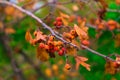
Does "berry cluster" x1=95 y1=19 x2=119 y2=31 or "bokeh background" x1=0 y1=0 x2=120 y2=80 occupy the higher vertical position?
"berry cluster" x1=95 y1=19 x2=119 y2=31

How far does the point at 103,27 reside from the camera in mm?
2996

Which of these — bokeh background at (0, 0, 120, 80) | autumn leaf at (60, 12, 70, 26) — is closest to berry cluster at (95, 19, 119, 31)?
bokeh background at (0, 0, 120, 80)

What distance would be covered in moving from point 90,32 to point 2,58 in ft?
4.71

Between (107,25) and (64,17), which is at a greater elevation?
(64,17)

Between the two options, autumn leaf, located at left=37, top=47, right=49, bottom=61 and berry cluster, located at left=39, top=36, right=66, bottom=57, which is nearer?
berry cluster, located at left=39, top=36, right=66, bottom=57

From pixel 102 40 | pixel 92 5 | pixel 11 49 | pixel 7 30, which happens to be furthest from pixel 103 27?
pixel 11 49

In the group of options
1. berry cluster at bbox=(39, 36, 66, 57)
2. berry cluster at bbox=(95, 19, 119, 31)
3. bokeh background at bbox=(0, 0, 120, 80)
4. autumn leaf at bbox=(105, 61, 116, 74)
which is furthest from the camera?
bokeh background at bbox=(0, 0, 120, 80)

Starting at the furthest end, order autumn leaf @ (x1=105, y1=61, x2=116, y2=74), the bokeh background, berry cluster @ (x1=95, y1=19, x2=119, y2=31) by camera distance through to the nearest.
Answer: the bokeh background
berry cluster @ (x1=95, y1=19, x2=119, y2=31)
autumn leaf @ (x1=105, y1=61, x2=116, y2=74)

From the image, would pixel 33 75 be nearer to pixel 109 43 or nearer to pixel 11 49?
pixel 11 49

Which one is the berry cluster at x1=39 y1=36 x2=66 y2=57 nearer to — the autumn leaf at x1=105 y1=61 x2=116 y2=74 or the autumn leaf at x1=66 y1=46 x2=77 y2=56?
the autumn leaf at x1=66 y1=46 x2=77 y2=56

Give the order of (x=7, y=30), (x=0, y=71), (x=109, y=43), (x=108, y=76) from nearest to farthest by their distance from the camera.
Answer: (x=108, y=76) < (x=109, y=43) < (x=7, y=30) < (x=0, y=71)

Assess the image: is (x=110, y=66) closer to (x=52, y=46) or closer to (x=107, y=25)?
(x=52, y=46)

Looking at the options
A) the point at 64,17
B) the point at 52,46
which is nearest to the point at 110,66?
the point at 52,46

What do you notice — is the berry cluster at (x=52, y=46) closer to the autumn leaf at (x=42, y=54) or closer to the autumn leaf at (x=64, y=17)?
the autumn leaf at (x=42, y=54)
